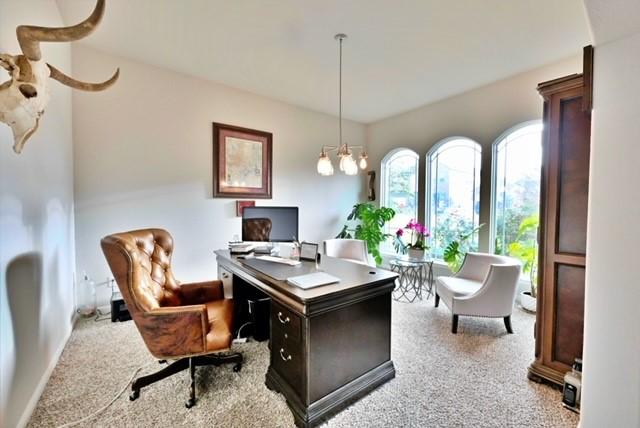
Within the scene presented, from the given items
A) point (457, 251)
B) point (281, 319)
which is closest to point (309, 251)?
point (281, 319)

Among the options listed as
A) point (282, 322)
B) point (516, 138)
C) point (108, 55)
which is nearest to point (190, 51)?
point (108, 55)

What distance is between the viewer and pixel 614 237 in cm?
120

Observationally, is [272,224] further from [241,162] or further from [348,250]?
[348,250]

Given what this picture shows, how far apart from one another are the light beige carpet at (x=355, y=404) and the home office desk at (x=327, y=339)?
0.32 feet

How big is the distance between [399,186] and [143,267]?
437 centimetres

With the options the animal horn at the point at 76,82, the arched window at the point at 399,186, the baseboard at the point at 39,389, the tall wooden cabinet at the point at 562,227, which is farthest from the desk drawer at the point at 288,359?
the arched window at the point at 399,186

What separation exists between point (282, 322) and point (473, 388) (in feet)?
4.69

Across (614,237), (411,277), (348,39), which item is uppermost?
(348,39)

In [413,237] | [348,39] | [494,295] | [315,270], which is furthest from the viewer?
[413,237]

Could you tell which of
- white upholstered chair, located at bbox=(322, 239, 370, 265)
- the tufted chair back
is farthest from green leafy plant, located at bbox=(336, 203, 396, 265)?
the tufted chair back

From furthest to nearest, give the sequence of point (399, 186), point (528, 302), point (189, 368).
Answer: point (399, 186) < point (528, 302) < point (189, 368)

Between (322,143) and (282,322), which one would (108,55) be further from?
(282,322)

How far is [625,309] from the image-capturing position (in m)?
1.16

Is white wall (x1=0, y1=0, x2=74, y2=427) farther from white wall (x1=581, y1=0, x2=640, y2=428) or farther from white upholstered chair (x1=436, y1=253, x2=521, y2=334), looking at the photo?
white upholstered chair (x1=436, y1=253, x2=521, y2=334)
